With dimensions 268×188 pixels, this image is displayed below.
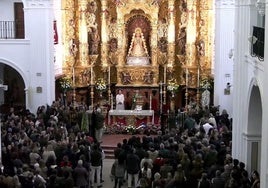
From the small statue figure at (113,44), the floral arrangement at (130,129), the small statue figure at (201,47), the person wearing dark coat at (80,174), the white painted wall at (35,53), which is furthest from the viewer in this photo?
the small statue figure at (113,44)

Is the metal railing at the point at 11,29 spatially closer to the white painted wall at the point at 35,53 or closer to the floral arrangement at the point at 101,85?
the white painted wall at the point at 35,53

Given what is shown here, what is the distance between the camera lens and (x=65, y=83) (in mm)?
30625

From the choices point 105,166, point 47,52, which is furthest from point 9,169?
point 47,52

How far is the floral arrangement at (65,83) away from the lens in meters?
30.5

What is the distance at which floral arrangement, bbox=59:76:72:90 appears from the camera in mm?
30531

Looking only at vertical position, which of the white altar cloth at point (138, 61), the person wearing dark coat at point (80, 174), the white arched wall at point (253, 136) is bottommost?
the person wearing dark coat at point (80, 174)

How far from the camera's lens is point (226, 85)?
28.5 metres

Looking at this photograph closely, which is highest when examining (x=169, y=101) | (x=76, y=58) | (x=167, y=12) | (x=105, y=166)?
(x=167, y=12)

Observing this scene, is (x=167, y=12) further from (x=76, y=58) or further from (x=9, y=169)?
(x=9, y=169)

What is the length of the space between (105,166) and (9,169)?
20.0ft

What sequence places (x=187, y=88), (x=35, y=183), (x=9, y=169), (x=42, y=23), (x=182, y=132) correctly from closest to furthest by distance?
(x=35, y=183)
(x=9, y=169)
(x=182, y=132)
(x=42, y=23)
(x=187, y=88)

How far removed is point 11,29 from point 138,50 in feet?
21.8

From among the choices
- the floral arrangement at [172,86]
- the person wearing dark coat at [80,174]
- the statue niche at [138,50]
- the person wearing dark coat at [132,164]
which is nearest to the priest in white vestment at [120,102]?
the floral arrangement at [172,86]

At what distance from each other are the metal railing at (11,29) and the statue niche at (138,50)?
5720 millimetres
